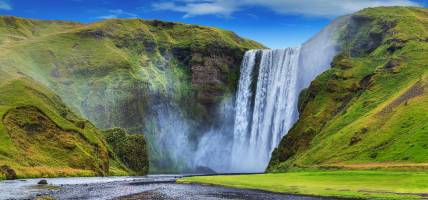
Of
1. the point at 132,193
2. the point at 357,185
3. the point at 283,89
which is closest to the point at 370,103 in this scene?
the point at 357,185

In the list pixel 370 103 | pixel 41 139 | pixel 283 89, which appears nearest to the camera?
pixel 370 103

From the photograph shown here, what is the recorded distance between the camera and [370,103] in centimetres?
11969

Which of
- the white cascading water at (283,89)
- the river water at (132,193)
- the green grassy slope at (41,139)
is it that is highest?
the white cascading water at (283,89)

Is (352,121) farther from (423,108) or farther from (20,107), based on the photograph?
(20,107)

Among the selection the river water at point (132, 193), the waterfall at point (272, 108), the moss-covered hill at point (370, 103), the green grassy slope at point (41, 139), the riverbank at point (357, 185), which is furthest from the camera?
the waterfall at point (272, 108)

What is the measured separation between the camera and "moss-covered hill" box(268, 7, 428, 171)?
91.6 m

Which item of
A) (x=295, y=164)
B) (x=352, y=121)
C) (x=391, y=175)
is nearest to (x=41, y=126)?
(x=295, y=164)

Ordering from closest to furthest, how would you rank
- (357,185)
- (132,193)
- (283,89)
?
(357,185)
(132,193)
(283,89)

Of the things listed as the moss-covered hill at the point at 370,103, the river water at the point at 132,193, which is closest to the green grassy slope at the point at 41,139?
the river water at the point at 132,193

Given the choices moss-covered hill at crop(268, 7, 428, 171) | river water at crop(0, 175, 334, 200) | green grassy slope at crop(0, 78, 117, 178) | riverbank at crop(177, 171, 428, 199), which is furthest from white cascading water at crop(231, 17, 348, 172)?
river water at crop(0, 175, 334, 200)

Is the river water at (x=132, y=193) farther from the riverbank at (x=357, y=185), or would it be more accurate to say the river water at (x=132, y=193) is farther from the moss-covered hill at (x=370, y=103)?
the moss-covered hill at (x=370, y=103)

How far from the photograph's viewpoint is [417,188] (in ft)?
177

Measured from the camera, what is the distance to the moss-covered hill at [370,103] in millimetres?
91625

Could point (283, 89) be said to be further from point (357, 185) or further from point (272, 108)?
point (357, 185)
